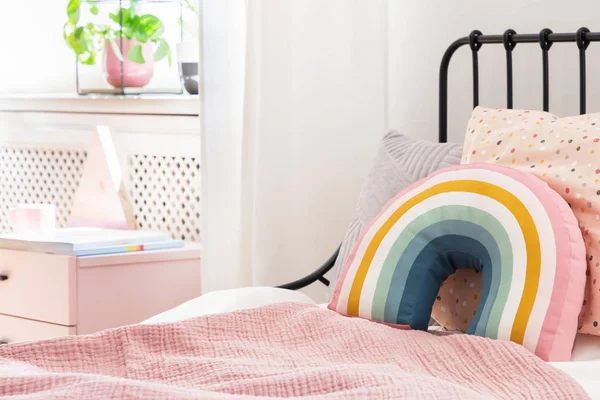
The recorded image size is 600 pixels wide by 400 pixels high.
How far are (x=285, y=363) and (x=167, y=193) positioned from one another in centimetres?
159

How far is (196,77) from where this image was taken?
2658 mm

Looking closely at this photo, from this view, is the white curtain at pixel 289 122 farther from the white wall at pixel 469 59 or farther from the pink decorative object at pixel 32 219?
the pink decorative object at pixel 32 219

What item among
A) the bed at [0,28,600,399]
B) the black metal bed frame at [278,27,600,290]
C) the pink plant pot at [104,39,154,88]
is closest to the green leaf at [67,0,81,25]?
the pink plant pot at [104,39,154,88]

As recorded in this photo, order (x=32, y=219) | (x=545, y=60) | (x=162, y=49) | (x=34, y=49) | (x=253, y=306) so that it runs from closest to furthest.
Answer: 1. (x=253, y=306)
2. (x=545, y=60)
3. (x=32, y=219)
4. (x=162, y=49)
5. (x=34, y=49)

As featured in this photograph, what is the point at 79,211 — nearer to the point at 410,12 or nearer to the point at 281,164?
the point at 281,164

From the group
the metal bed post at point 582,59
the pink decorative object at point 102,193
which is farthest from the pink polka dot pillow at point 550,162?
the pink decorative object at point 102,193

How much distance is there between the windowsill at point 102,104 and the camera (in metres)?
2.64

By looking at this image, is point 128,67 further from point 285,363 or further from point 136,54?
point 285,363

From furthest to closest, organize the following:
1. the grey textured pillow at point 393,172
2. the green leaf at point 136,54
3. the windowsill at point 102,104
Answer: the green leaf at point 136,54 → the windowsill at point 102,104 → the grey textured pillow at point 393,172

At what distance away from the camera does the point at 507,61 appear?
191cm

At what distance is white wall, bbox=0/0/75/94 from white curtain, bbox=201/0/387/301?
117cm

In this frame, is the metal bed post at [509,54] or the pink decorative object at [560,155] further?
the metal bed post at [509,54]

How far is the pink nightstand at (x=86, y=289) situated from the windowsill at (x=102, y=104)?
458mm

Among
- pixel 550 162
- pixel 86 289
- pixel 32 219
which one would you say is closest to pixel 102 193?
pixel 32 219
